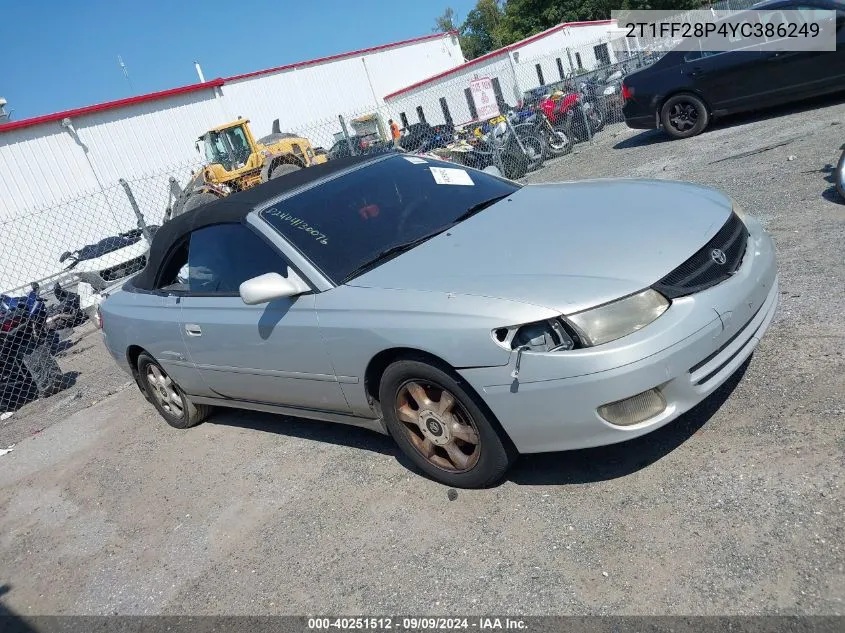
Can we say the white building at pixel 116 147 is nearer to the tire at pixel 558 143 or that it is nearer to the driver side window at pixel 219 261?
the tire at pixel 558 143

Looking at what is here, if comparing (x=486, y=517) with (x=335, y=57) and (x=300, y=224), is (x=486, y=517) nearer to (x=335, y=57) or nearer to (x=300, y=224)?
(x=300, y=224)

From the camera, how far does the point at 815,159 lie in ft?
22.9

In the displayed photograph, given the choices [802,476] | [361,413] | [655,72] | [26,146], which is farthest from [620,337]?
[26,146]

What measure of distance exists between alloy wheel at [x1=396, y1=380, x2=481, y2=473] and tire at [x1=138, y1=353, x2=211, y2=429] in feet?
7.74

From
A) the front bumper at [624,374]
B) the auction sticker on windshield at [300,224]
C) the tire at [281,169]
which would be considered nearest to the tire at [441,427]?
the front bumper at [624,374]

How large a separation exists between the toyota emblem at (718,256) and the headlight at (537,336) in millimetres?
835

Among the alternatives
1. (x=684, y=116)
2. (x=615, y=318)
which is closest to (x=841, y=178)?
(x=615, y=318)

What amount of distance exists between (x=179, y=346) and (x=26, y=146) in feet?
70.4

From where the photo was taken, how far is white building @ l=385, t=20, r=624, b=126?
30.5 m

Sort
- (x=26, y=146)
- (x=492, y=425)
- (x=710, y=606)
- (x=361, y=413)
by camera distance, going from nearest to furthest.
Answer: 1. (x=710, y=606)
2. (x=492, y=425)
3. (x=361, y=413)
4. (x=26, y=146)

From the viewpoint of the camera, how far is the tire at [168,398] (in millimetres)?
5113

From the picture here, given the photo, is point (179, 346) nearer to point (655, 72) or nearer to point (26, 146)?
point (655, 72)

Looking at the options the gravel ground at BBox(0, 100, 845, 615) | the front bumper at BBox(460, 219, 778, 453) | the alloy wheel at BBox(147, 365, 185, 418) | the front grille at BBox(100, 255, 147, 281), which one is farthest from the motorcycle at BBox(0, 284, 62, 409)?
the front bumper at BBox(460, 219, 778, 453)

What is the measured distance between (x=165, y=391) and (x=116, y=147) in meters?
22.5
